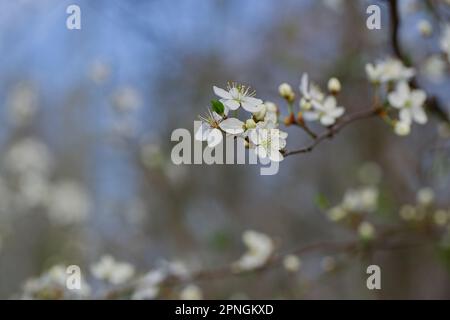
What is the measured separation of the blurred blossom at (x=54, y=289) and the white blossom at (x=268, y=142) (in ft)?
1.91

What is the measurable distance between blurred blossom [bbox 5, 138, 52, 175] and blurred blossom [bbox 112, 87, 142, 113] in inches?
55.0

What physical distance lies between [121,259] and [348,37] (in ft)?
4.79

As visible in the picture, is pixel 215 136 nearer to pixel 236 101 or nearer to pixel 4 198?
pixel 236 101

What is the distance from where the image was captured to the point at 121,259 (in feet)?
8.52

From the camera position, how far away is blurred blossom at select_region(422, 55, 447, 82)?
4.85ft

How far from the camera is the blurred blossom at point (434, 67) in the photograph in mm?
1477

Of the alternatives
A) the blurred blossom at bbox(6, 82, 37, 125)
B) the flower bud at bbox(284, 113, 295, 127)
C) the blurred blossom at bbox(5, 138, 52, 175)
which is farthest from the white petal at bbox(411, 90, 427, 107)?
the blurred blossom at bbox(5, 138, 52, 175)

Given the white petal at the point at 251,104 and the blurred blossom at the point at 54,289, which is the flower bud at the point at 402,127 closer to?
the white petal at the point at 251,104

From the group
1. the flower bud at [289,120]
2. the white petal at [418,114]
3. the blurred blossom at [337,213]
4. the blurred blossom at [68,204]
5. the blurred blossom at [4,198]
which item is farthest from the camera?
the blurred blossom at [68,204]

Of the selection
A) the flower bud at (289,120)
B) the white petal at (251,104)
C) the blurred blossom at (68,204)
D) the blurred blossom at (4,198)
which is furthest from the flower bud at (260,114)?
the blurred blossom at (68,204)

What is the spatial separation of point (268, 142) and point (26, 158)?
2.80 m

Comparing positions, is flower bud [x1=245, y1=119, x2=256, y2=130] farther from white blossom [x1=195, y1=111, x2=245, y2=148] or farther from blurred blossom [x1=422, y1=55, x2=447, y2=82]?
blurred blossom [x1=422, y1=55, x2=447, y2=82]

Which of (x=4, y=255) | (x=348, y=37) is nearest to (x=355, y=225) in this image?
(x=348, y=37)

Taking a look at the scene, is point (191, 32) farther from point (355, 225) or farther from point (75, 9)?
point (355, 225)
